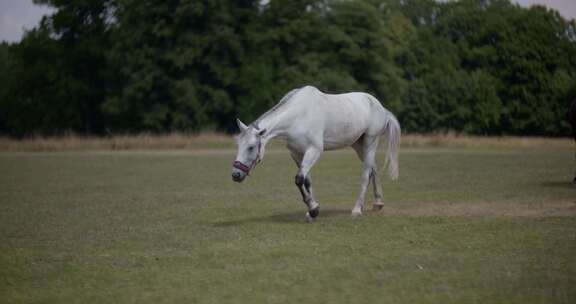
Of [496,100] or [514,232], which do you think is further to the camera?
[496,100]

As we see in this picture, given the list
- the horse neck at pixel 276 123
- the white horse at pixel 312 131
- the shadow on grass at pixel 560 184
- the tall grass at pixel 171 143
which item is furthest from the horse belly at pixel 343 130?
the tall grass at pixel 171 143

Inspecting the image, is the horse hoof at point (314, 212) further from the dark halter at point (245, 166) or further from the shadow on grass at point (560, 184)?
the shadow on grass at point (560, 184)

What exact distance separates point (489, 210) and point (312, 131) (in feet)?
10.8

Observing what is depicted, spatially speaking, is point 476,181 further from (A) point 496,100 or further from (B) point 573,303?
(A) point 496,100

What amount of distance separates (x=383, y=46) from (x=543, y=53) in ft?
51.5

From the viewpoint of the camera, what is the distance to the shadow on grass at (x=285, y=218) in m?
11.0

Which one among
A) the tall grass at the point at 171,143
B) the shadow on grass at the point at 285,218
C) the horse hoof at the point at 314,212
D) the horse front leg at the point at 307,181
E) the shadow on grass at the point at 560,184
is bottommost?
the tall grass at the point at 171,143

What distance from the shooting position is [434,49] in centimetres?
6550

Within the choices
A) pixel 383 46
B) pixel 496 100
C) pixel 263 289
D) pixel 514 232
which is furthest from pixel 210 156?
pixel 496 100

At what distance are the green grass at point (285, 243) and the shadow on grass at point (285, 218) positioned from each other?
0.11 ft

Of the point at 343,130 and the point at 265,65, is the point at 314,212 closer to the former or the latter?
the point at 343,130

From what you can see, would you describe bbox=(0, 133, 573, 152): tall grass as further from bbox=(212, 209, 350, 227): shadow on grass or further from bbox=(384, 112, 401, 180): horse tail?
bbox=(212, 209, 350, 227): shadow on grass

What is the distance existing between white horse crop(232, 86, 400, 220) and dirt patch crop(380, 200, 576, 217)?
24.6 inches

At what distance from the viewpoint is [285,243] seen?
9.02 m
